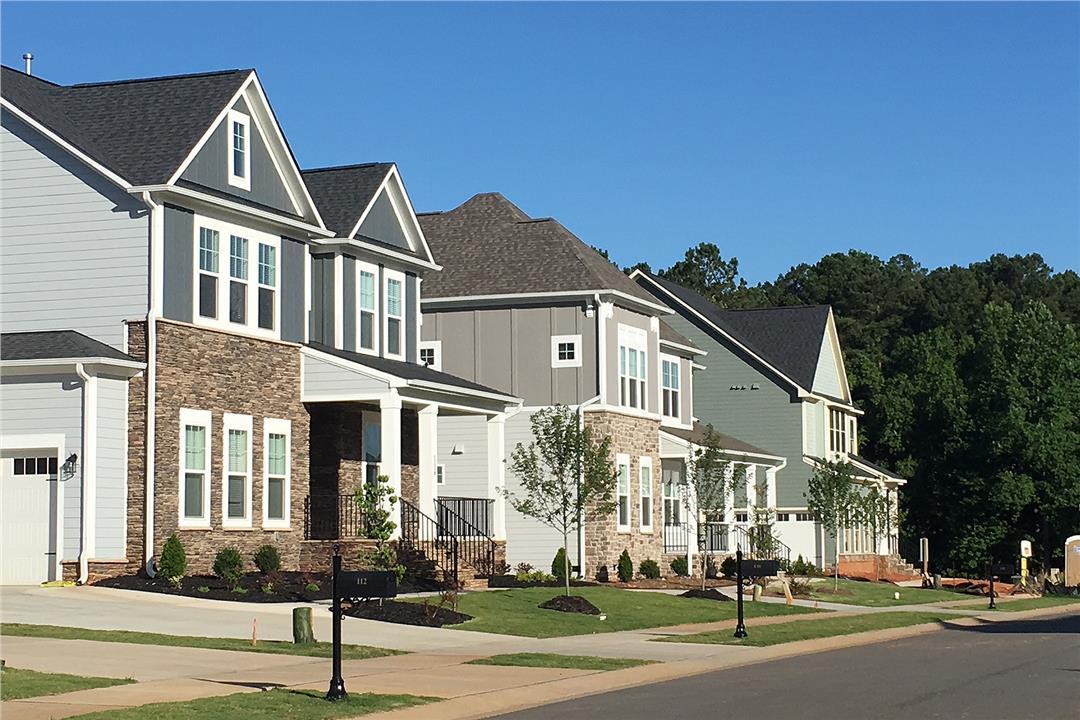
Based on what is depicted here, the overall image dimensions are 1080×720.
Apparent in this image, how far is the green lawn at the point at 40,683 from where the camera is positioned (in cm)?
1702

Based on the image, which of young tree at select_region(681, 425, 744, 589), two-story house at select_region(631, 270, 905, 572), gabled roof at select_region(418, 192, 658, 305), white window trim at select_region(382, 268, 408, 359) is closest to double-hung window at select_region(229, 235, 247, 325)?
white window trim at select_region(382, 268, 408, 359)

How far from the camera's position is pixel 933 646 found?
92.8 ft

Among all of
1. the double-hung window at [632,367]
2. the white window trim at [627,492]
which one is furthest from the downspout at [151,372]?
the double-hung window at [632,367]

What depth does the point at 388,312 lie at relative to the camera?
3875 centimetres

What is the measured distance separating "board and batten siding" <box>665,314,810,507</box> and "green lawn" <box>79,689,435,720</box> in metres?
43.8

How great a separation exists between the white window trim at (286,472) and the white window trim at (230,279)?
1929 mm

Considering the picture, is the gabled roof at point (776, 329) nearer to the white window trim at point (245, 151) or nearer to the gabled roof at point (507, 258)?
the gabled roof at point (507, 258)

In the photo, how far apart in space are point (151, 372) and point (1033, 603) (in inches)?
1205

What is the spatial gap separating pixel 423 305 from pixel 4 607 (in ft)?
69.9

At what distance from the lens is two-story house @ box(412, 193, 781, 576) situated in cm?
4375

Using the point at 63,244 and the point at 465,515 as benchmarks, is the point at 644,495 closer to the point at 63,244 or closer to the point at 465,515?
the point at 465,515

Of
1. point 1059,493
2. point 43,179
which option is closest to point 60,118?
point 43,179

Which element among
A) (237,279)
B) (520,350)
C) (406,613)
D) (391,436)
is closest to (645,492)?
(520,350)

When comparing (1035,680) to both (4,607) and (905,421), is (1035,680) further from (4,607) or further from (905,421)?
(905,421)
